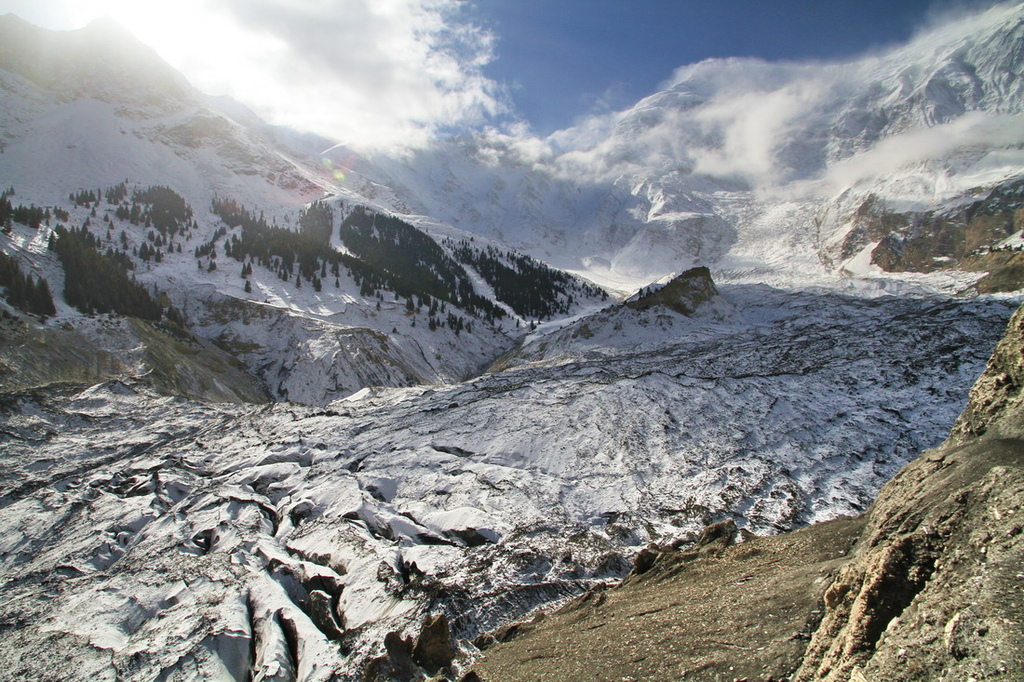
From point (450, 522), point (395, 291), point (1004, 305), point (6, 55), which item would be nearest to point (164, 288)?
point (395, 291)

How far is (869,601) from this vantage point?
5.11m

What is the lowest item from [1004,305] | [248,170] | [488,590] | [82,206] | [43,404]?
[488,590]

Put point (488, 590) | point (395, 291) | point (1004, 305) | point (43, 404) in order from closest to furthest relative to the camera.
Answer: point (488, 590)
point (43, 404)
point (1004, 305)
point (395, 291)

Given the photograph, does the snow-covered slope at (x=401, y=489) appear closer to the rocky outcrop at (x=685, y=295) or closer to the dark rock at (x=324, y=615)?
the dark rock at (x=324, y=615)

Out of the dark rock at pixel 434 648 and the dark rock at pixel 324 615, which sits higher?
the dark rock at pixel 434 648

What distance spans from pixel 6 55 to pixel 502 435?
24343cm

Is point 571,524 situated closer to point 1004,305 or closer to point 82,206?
point 1004,305

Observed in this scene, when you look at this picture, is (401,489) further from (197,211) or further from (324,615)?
(197,211)

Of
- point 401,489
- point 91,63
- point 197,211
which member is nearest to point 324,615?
point 401,489

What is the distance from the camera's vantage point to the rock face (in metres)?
4.17

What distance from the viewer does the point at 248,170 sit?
516 feet

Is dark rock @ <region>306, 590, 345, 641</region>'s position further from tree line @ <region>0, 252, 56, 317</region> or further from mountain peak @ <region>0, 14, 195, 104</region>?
mountain peak @ <region>0, 14, 195, 104</region>

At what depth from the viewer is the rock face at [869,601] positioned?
13.7 feet

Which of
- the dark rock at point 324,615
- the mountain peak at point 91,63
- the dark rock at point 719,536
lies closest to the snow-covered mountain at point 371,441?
the dark rock at point 324,615
